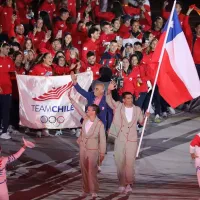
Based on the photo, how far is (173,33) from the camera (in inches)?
556

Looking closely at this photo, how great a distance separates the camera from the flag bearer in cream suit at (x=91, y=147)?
12.6m

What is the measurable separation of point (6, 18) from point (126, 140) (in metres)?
7.84

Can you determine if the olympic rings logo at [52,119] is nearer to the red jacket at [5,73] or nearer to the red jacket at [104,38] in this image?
the red jacket at [5,73]

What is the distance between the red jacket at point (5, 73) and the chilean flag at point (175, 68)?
3.24 metres

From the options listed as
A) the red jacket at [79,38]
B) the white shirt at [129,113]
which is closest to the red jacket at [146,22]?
the red jacket at [79,38]

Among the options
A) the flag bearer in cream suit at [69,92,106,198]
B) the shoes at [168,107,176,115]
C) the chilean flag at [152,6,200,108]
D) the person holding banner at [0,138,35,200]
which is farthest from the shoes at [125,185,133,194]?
the shoes at [168,107,176,115]

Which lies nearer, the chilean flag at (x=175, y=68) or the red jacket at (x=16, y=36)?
the chilean flag at (x=175, y=68)

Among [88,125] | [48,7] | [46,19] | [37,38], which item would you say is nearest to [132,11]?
[48,7]

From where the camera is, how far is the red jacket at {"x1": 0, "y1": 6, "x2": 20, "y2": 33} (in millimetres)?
19717

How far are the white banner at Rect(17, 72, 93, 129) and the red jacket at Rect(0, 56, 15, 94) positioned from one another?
33 cm

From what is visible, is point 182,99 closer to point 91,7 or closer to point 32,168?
point 32,168

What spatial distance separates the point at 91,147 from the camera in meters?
12.6

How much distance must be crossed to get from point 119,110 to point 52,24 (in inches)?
299

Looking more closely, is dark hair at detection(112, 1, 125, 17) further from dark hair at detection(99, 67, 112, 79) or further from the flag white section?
the flag white section
